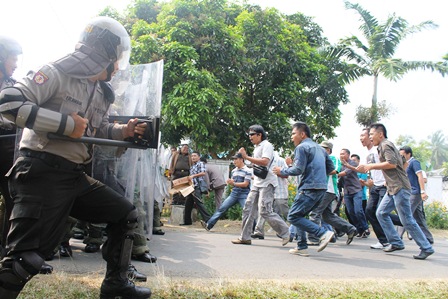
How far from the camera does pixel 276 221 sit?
22.6 ft

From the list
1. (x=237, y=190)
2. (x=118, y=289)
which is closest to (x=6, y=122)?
(x=118, y=289)

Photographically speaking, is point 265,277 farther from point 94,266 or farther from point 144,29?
point 144,29

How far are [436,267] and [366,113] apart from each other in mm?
14251

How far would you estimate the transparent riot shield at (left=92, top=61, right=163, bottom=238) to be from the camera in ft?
13.8

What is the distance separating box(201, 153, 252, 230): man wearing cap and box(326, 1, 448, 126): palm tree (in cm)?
1132

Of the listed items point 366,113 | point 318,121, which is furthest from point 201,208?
point 366,113

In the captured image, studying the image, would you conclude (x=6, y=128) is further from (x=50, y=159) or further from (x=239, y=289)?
(x=239, y=289)

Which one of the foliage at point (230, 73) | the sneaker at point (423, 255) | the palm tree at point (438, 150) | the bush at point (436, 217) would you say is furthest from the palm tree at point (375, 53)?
the palm tree at point (438, 150)

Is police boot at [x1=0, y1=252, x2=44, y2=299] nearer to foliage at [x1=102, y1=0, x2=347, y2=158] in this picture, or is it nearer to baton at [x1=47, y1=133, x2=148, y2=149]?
baton at [x1=47, y1=133, x2=148, y2=149]

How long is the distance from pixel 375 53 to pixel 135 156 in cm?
1706

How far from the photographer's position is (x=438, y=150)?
72.6 meters

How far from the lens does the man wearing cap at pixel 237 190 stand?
8414mm

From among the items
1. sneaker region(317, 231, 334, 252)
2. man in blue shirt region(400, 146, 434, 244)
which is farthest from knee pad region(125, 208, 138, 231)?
man in blue shirt region(400, 146, 434, 244)

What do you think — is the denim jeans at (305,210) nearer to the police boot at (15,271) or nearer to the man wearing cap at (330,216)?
the man wearing cap at (330,216)
